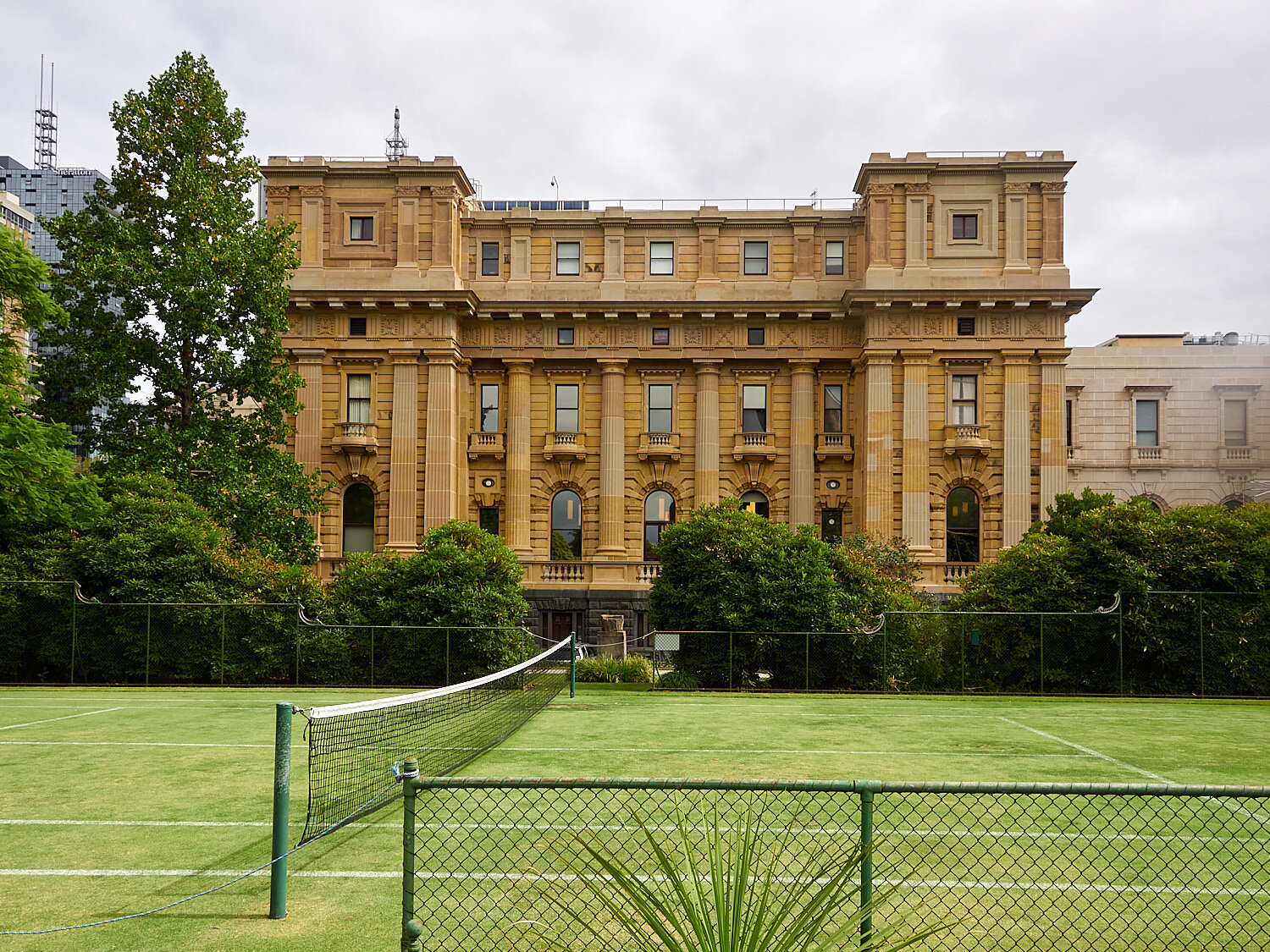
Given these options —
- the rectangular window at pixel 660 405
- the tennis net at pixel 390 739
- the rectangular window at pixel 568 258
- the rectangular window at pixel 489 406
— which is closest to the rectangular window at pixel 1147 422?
the rectangular window at pixel 660 405

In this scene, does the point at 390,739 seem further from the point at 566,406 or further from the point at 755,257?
the point at 755,257

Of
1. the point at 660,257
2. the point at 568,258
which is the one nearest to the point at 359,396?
the point at 568,258

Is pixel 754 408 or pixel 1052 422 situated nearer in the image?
pixel 1052 422

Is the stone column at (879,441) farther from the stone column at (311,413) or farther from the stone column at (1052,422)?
the stone column at (311,413)

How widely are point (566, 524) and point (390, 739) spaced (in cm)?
3026

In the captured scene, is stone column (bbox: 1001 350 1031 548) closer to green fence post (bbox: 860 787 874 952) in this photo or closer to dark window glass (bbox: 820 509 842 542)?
dark window glass (bbox: 820 509 842 542)

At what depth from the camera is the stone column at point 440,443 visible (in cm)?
4059

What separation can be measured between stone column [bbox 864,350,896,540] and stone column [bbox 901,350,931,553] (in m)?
0.63

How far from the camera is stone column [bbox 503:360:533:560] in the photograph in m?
42.1

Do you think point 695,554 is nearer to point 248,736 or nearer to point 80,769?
point 248,736

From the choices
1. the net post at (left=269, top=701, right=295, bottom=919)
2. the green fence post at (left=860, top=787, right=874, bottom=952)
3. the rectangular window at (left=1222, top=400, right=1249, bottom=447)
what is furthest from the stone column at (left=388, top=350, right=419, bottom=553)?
the rectangular window at (left=1222, top=400, right=1249, bottom=447)

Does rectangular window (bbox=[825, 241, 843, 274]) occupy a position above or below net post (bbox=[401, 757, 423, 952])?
above

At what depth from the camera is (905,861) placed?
812 cm

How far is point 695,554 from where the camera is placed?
2527cm
